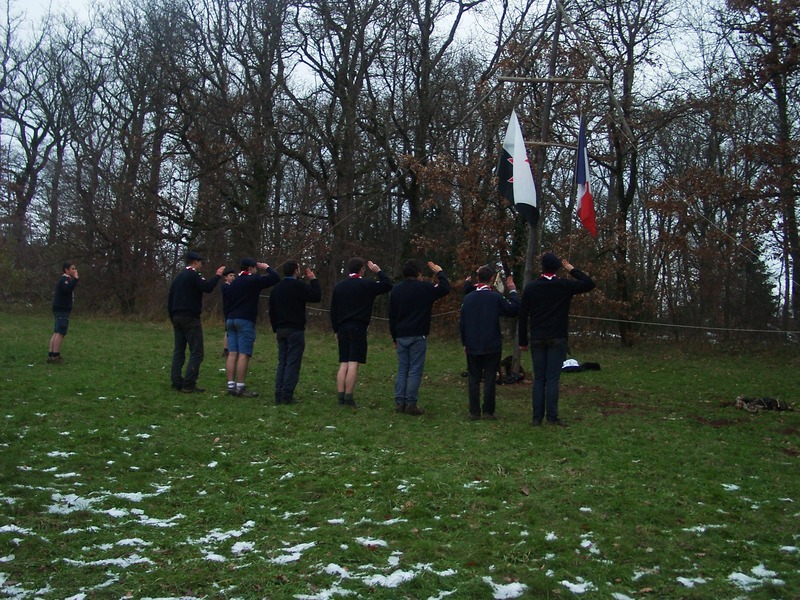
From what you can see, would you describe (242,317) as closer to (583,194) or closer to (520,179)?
(520,179)

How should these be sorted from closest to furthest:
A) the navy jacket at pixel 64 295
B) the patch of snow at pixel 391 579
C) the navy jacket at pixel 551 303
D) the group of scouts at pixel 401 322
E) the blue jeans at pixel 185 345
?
the patch of snow at pixel 391 579, the navy jacket at pixel 551 303, the group of scouts at pixel 401 322, the blue jeans at pixel 185 345, the navy jacket at pixel 64 295

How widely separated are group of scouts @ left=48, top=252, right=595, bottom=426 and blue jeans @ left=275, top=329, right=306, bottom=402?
0.01 m

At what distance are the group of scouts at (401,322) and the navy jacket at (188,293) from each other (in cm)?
1

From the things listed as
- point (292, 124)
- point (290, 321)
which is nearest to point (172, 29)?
point (292, 124)

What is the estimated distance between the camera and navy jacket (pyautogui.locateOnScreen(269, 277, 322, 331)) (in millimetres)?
10617

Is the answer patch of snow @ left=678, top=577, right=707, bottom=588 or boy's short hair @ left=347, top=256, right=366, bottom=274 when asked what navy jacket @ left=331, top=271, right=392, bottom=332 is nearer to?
boy's short hair @ left=347, top=256, right=366, bottom=274

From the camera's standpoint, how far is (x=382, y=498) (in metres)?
6.18

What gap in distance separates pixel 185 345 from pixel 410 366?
3.23 metres

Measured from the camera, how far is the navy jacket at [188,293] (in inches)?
438

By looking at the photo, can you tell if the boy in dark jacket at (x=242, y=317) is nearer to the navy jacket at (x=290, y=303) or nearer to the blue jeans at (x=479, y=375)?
the navy jacket at (x=290, y=303)

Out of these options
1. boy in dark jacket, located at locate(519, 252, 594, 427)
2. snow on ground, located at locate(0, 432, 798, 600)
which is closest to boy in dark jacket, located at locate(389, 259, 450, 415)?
boy in dark jacket, located at locate(519, 252, 594, 427)

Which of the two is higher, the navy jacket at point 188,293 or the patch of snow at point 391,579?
the navy jacket at point 188,293

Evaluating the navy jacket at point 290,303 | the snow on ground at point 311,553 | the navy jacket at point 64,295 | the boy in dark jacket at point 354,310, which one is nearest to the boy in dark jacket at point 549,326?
the boy in dark jacket at point 354,310

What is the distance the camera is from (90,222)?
99.8ft
